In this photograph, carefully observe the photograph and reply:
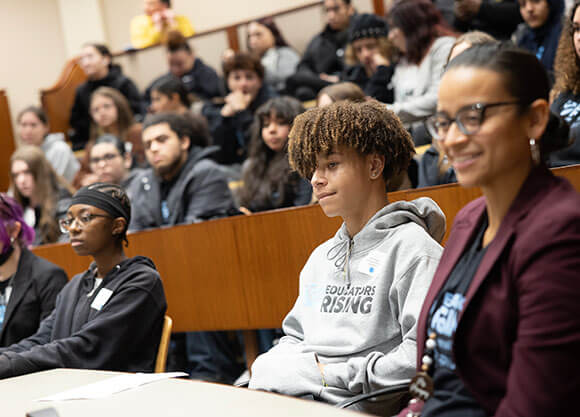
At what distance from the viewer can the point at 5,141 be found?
7.86 metres

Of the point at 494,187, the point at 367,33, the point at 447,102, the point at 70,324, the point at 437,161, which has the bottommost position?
the point at 70,324

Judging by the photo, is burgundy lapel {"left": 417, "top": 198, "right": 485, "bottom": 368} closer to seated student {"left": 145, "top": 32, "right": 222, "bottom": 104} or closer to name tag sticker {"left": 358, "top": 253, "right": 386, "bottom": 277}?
name tag sticker {"left": 358, "top": 253, "right": 386, "bottom": 277}

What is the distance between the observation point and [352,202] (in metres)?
2.04

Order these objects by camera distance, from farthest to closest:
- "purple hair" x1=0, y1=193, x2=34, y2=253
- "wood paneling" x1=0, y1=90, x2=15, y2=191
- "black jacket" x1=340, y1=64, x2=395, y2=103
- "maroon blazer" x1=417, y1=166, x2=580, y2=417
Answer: "wood paneling" x1=0, y1=90, x2=15, y2=191
"black jacket" x1=340, y1=64, x2=395, y2=103
"purple hair" x1=0, y1=193, x2=34, y2=253
"maroon blazer" x1=417, y1=166, x2=580, y2=417

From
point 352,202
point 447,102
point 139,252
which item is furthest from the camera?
point 139,252

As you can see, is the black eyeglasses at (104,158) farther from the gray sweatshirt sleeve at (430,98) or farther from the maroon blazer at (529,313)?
the maroon blazer at (529,313)

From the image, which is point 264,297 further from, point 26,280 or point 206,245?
point 26,280

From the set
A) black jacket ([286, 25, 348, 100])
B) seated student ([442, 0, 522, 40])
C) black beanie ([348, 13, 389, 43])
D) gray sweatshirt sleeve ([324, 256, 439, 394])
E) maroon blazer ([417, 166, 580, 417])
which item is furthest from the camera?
black jacket ([286, 25, 348, 100])

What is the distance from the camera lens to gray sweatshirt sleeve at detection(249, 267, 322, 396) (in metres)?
1.91

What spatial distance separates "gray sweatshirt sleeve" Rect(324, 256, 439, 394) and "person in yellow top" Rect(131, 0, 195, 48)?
588 centimetres

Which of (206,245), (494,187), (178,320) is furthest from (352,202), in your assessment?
(178,320)

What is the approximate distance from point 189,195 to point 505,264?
2.98 metres

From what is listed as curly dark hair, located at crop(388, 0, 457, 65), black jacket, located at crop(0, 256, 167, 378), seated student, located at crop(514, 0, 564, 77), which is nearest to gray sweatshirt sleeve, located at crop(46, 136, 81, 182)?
curly dark hair, located at crop(388, 0, 457, 65)

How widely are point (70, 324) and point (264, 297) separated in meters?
0.89
